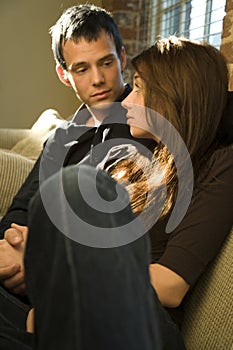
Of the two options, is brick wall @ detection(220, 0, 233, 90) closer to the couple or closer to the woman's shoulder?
the couple

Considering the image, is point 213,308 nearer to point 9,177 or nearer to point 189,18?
point 9,177

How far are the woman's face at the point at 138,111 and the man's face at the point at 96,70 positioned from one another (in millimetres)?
510

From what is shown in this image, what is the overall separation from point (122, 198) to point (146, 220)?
478mm

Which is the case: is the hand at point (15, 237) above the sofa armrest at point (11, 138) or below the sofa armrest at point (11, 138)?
above

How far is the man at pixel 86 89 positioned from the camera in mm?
1693

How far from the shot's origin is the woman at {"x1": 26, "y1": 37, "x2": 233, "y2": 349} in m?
0.58

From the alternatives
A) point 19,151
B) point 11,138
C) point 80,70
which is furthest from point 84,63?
point 11,138

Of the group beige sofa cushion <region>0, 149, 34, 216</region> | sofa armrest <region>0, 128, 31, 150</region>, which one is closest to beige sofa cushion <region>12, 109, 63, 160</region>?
sofa armrest <region>0, 128, 31, 150</region>

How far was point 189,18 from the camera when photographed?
295 centimetres

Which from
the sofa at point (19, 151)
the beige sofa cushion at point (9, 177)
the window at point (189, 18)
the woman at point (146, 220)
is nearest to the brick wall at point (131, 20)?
the window at point (189, 18)

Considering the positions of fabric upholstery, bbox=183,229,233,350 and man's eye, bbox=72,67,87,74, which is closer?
fabric upholstery, bbox=183,229,233,350

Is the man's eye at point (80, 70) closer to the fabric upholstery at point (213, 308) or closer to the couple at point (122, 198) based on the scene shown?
the couple at point (122, 198)

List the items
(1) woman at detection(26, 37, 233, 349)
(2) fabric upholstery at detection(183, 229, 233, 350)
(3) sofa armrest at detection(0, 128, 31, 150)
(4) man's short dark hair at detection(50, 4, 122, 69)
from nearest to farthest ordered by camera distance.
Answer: (1) woman at detection(26, 37, 233, 349) → (2) fabric upholstery at detection(183, 229, 233, 350) → (4) man's short dark hair at detection(50, 4, 122, 69) → (3) sofa armrest at detection(0, 128, 31, 150)

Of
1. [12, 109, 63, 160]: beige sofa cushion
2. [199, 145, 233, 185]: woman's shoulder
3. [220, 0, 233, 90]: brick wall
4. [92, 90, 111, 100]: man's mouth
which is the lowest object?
[12, 109, 63, 160]: beige sofa cushion
